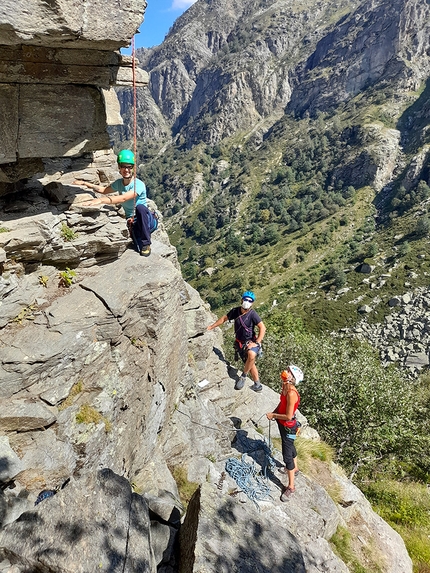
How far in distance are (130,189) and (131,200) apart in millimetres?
491

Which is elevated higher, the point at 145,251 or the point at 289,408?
the point at 145,251

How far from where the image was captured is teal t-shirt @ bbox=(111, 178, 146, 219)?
888 centimetres

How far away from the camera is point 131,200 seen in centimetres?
936

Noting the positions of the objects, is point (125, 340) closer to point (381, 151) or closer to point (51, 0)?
point (51, 0)

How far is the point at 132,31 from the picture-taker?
5703 millimetres

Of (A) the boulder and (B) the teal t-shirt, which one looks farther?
(B) the teal t-shirt

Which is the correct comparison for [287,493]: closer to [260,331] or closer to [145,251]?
[260,331]

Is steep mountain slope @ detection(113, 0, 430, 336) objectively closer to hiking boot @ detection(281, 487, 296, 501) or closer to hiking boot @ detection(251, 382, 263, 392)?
hiking boot @ detection(251, 382, 263, 392)

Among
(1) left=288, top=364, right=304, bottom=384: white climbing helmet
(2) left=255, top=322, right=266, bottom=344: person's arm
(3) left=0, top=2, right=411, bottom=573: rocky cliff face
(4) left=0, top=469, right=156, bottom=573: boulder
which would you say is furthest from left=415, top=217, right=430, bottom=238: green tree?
(4) left=0, top=469, right=156, bottom=573: boulder

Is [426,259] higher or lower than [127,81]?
lower

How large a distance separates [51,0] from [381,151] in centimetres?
17987

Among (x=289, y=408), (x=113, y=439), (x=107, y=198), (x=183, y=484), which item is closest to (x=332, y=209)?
(x=289, y=408)


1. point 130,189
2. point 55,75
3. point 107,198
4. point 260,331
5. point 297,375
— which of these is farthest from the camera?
point 260,331

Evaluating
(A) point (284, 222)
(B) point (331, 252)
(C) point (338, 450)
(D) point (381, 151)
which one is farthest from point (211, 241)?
(C) point (338, 450)
